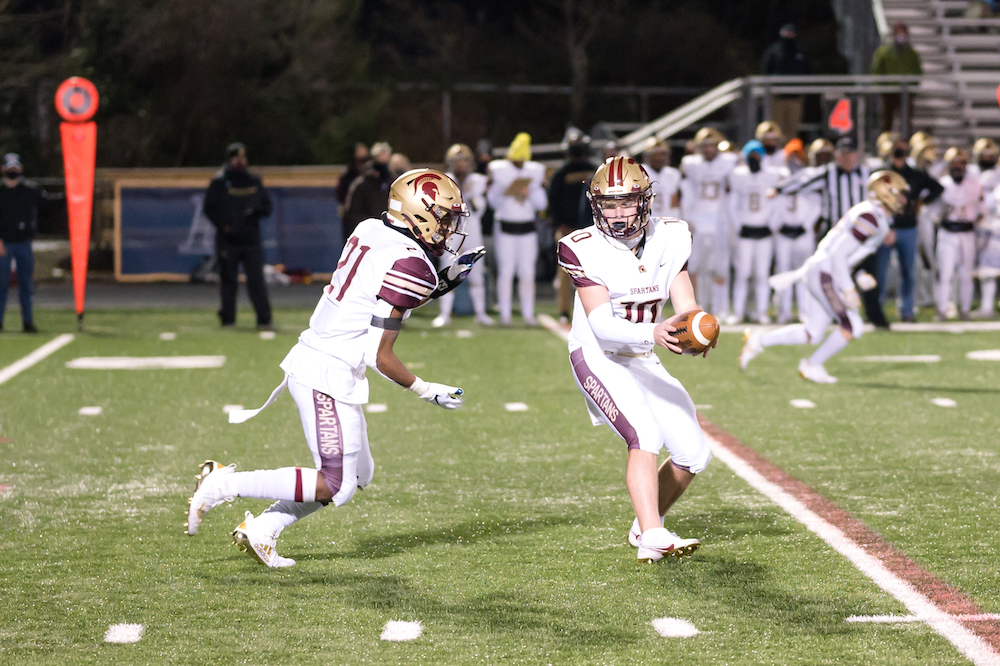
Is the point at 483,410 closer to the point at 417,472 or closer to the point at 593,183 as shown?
the point at 417,472

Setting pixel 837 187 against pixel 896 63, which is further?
pixel 896 63

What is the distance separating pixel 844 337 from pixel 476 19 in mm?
27286

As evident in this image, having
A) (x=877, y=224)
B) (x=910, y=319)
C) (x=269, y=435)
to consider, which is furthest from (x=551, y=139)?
(x=269, y=435)

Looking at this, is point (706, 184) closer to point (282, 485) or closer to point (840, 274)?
point (840, 274)

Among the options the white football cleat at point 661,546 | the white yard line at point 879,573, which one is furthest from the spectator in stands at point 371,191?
the white football cleat at point 661,546

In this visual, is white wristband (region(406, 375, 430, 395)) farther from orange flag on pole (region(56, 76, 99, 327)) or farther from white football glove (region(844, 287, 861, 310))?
orange flag on pole (region(56, 76, 99, 327))

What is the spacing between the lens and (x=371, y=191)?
44.8 feet

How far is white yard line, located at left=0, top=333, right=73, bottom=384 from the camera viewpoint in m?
10.8

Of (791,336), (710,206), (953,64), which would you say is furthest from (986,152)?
(953,64)

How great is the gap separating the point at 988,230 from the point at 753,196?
2839 millimetres

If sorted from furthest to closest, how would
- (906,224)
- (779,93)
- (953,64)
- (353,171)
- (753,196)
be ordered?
(953,64)
(779,93)
(353,171)
(906,224)
(753,196)

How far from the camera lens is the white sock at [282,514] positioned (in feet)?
16.7

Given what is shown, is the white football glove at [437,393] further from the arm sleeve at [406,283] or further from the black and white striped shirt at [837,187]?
the black and white striped shirt at [837,187]

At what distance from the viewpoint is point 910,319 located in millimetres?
14188
